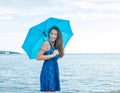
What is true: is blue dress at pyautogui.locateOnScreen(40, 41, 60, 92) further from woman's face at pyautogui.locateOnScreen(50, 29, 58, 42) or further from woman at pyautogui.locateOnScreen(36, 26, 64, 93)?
woman's face at pyautogui.locateOnScreen(50, 29, 58, 42)

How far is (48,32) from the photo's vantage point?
9.70 meters

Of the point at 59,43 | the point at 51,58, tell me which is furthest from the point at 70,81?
the point at 51,58

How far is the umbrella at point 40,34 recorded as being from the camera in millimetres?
9859

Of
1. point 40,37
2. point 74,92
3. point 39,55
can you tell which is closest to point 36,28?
point 40,37

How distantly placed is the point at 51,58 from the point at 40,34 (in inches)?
31.0

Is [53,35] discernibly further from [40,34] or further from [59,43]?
[40,34]

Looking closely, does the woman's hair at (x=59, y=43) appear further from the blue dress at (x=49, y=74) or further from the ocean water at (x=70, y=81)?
the ocean water at (x=70, y=81)

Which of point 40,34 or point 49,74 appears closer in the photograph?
point 49,74

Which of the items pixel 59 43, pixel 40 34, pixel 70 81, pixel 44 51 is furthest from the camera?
pixel 70 81

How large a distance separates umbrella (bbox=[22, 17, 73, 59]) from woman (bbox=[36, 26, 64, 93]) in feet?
1.31

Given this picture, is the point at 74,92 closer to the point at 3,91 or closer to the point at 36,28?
the point at 3,91

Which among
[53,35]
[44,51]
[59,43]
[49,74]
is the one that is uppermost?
[53,35]

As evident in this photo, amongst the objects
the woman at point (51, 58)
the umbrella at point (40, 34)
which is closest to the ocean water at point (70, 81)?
the umbrella at point (40, 34)

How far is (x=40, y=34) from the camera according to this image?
9898 millimetres
